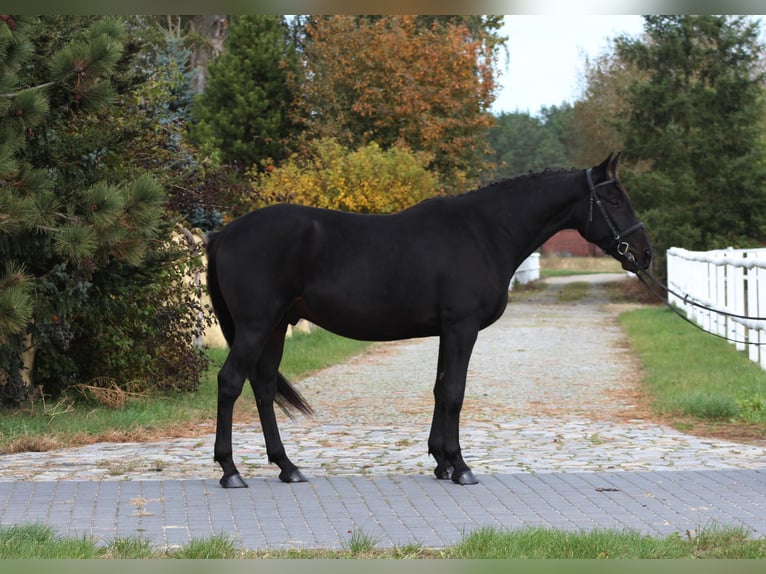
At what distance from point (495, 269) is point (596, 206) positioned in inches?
33.4

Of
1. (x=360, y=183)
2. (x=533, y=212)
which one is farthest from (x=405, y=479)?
(x=360, y=183)

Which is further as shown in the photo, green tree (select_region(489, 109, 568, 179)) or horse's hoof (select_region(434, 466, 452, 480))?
green tree (select_region(489, 109, 568, 179))

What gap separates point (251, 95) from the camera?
39406mm

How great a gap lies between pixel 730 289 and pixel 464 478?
10.6 meters

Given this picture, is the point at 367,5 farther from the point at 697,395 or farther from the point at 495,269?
the point at 697,395

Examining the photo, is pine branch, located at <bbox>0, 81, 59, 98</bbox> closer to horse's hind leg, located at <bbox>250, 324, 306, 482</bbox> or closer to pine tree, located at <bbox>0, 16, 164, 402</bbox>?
pine tree, located at <bbox>0, 16, 164, 402</bbox>

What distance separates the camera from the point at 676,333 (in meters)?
21.8

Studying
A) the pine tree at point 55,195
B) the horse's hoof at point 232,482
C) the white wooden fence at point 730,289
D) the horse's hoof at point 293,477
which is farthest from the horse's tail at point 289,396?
the white wooden fence at point 730,289

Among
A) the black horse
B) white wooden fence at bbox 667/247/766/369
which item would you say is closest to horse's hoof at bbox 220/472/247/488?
the black horse

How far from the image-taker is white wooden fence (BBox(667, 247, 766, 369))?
14.6 m

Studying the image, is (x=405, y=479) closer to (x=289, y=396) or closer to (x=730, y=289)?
(x=289, y=396)

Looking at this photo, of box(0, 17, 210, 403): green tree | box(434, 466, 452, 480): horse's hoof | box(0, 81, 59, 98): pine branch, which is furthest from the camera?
box(0, 81, 59, 98): pine branch

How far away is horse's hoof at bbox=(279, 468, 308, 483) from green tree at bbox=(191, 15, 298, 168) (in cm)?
3180

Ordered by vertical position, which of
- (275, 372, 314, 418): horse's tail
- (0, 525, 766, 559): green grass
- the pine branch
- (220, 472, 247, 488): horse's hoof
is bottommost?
(220, 472, 247, 488): horse's hoof
